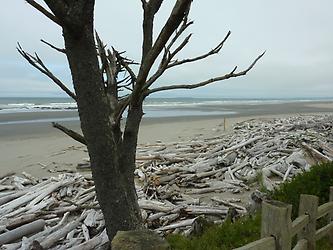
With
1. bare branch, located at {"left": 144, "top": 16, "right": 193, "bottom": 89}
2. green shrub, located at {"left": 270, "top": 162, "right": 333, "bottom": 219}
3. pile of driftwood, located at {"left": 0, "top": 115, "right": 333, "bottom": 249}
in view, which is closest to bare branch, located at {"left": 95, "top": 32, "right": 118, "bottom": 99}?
bare branch, located at {"left": 144, "top": 16, "right": 193, "bottom": 89}

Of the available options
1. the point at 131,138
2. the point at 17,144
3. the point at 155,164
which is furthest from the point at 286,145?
the point at 17,144

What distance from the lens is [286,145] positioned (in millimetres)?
12133

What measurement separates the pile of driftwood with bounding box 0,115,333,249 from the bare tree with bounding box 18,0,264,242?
7.42 ft

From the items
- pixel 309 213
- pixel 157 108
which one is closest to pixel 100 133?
pixel 309 213

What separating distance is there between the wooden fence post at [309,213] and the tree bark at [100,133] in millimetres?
1637

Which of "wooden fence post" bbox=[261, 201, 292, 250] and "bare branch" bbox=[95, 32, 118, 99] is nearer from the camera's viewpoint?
"wooden fence post" bbox=[261, 201, 292, 250]

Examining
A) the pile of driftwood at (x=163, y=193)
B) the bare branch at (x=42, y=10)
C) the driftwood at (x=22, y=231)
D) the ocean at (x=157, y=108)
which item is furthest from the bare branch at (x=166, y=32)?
the ocean at (x=157, y=108)

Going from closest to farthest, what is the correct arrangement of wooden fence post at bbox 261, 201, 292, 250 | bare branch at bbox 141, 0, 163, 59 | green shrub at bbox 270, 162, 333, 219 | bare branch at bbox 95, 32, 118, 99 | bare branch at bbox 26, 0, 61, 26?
1. bare branch at bbox 26, 0, 61, 26
2. wooden fence post at bbox 261, 201, 292, 250
3. bare branch at bbox 141, 0, 163, 59
4. bare branch at bbox 95, 32, 118, 99
5. green shrub at bbox 270, 162, 333, 219

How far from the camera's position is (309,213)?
11.9ft

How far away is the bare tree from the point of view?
8.20 ft

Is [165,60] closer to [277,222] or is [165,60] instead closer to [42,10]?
[42,10]

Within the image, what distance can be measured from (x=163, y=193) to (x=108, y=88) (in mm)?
4819

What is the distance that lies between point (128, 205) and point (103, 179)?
37 centimetres

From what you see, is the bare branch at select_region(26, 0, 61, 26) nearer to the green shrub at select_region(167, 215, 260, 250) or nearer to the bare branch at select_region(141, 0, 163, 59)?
the bare branch at select_region(141, 0, 163, 59)
